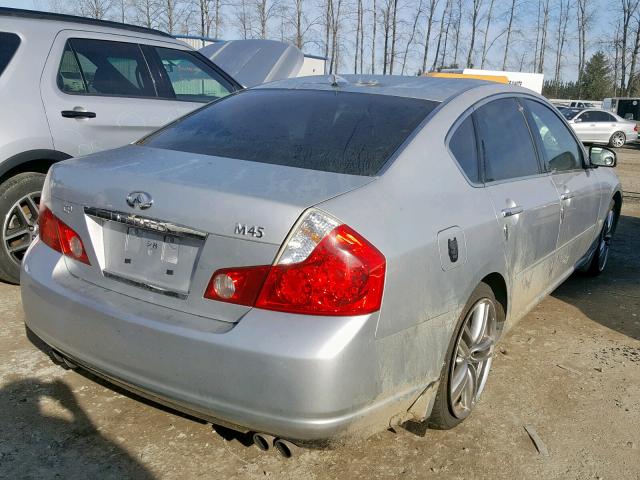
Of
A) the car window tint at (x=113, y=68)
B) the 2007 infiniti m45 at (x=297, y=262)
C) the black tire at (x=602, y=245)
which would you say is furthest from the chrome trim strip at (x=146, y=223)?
the black tire at (x=602, y=245)

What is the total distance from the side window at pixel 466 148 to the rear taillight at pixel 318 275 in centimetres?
94

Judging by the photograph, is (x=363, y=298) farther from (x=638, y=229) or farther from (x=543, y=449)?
(x=638, y=229)

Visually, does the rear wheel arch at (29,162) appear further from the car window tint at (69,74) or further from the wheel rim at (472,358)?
the wheel rim at (472,358)

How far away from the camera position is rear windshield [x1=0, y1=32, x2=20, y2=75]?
→ 4.10m

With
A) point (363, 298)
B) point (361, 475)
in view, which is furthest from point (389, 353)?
point (361, 475)

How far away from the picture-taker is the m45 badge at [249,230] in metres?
2.00

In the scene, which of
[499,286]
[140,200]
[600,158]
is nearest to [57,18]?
[140,200]

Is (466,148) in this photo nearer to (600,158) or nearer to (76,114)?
(600,158)

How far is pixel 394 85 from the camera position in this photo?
10.6ft

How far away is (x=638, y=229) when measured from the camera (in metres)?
7.50

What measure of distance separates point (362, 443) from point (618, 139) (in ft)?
80.5

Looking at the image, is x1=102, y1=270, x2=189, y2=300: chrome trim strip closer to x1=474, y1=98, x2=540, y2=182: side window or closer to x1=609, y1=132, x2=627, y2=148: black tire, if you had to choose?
x1=474, y1=98, x2=540, y2=182: side window

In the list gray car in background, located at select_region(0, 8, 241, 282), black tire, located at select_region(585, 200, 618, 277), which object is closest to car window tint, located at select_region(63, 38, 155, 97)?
gray car in background, located at select_region(0, 8, 241, 282)

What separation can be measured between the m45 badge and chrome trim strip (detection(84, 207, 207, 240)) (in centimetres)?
13
